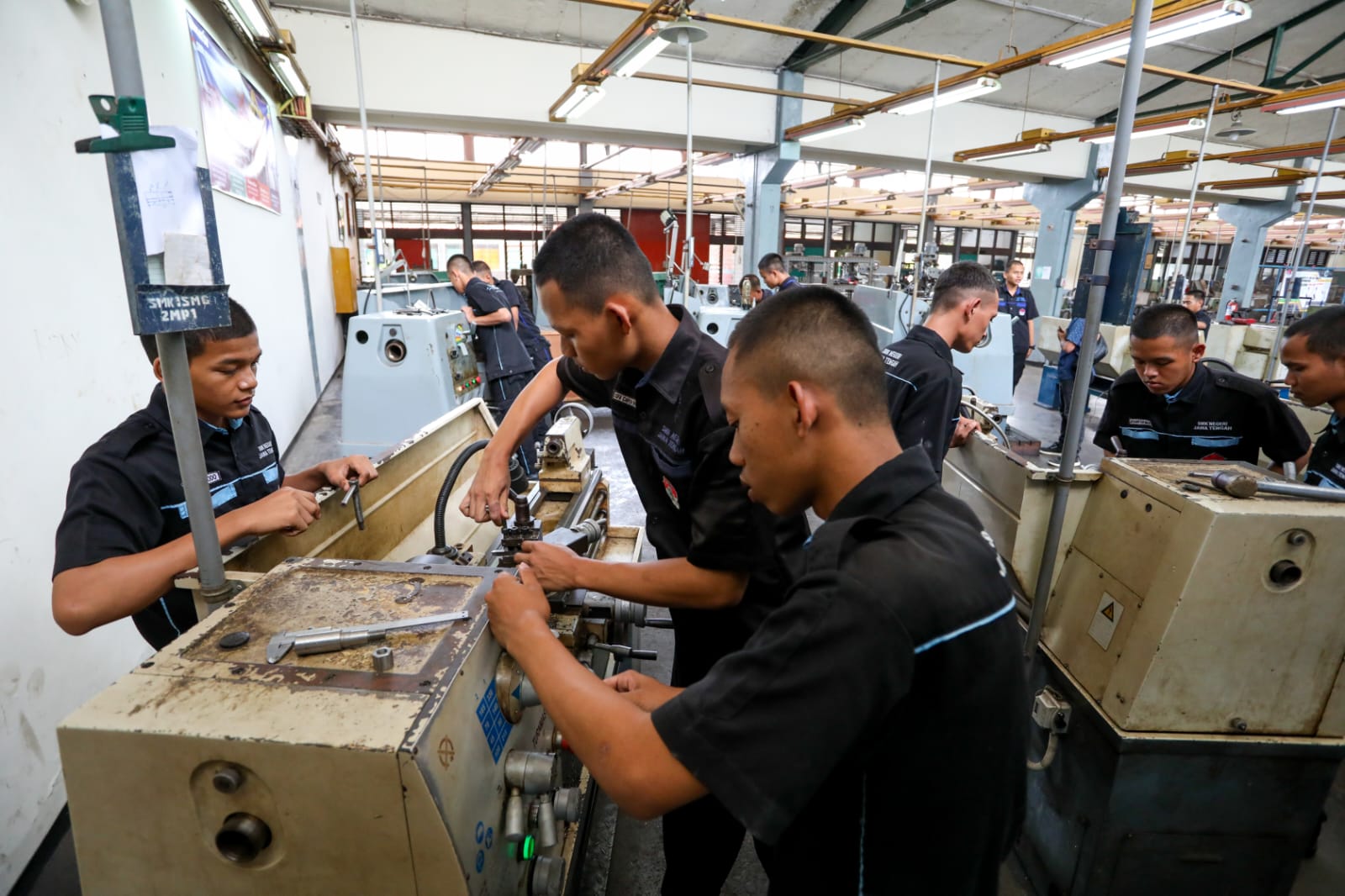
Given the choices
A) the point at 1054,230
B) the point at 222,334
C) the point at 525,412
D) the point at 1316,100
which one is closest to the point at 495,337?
the point at 525,412

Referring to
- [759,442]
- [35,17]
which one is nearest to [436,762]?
[759,442]

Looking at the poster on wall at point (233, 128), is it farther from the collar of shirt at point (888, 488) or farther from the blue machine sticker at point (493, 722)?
the collar of shirt at point (888, 488)

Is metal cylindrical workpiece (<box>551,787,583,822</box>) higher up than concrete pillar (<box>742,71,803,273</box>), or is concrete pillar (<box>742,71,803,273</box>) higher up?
concrete pillar (<box>742,71,803,273</box>)

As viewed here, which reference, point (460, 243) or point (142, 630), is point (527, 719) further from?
point (460, 243)

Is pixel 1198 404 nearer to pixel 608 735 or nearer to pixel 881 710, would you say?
pixel 881 710

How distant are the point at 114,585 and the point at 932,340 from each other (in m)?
2.16

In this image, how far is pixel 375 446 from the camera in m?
4.09

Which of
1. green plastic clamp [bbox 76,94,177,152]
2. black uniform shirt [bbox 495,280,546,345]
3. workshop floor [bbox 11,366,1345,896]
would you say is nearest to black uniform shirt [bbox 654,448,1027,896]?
green plastic clamp [bbox 76,94,177,152]

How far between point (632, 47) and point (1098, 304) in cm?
333

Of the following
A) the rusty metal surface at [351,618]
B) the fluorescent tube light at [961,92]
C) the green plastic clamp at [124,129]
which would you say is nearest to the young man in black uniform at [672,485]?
the rusty metal surface at [351,618]

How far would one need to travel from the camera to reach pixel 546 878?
3.25 feet

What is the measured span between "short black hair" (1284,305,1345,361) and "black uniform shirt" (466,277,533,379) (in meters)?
3.91

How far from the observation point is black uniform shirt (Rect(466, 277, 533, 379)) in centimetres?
443

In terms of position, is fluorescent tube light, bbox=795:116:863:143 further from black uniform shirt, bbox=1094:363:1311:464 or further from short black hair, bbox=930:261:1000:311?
black uniform shirt, bbox=1094:363:1311:464
